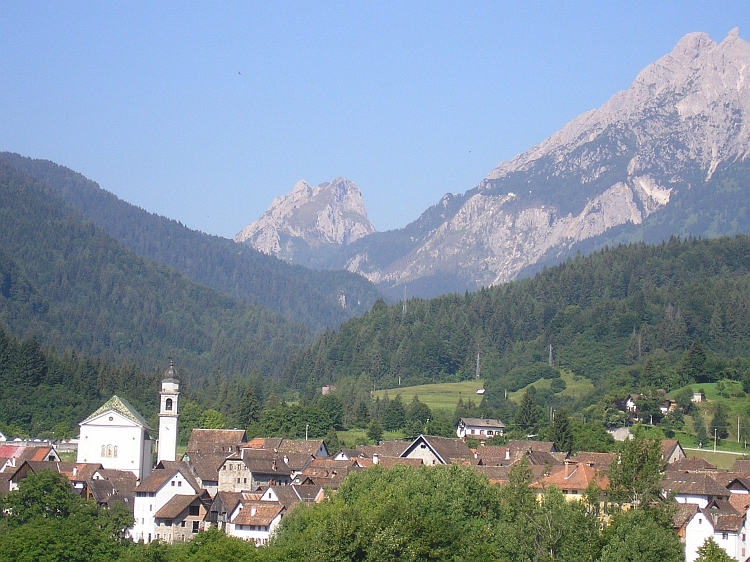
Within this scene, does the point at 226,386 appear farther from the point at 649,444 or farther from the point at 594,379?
the point at 649,444

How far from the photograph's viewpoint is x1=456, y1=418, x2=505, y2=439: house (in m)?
137

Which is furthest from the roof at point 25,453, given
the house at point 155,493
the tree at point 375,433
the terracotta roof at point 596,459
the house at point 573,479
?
the terracotta roof at point 596,459

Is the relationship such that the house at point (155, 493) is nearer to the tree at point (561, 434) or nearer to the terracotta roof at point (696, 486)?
the terracotta roof at point (696, 486)

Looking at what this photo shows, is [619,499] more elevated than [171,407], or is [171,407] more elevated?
[171,407]

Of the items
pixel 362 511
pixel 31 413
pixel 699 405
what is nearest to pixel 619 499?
pixel 362 511

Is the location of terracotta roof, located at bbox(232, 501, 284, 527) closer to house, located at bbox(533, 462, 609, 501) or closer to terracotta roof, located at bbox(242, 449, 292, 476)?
terracotta roof, located at bbox(242, 449, 292, 476)

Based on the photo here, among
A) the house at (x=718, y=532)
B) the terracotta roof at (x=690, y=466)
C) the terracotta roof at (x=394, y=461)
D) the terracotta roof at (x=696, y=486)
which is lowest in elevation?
the house at (x=718, y=532)

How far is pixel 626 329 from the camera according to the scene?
647ft

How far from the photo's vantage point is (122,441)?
105438 mm

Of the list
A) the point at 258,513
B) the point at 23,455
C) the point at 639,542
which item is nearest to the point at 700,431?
the point at 258,513

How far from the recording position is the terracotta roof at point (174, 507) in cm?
8869

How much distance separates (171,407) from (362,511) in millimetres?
43897

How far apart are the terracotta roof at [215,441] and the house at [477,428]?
101 ft

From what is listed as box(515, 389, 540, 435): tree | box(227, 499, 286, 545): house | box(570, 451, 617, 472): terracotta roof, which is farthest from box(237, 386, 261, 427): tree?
box(227, 499, 286, 545): house
